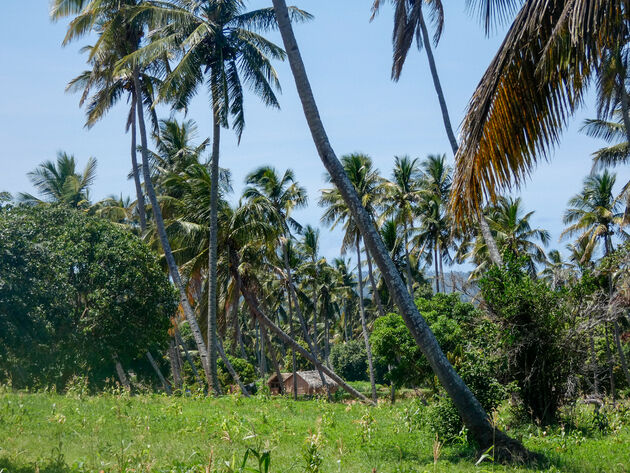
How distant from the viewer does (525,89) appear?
17.0 feet

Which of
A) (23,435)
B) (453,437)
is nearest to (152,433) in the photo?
(23,435)

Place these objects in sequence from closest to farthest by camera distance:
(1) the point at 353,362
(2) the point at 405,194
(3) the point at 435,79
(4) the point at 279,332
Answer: (3) the point at 435,79, (4) the point at 279,332, (2) the point at 405,194, (1) the point at 353,362

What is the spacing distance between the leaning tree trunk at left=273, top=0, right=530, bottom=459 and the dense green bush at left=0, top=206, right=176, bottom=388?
10234mm

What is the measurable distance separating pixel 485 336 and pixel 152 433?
282 inches

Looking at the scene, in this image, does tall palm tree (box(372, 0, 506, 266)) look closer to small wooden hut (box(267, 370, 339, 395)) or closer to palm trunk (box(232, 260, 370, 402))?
palm trunk (box(232, 260, 370, 402))

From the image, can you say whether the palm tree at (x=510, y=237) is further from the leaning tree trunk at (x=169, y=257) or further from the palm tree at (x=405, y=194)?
the leaning tree trunk at (x=169, y=257)

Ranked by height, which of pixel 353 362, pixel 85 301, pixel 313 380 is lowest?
pixel 313 380

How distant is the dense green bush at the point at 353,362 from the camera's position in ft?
176

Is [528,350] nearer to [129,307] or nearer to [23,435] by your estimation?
[23,435]

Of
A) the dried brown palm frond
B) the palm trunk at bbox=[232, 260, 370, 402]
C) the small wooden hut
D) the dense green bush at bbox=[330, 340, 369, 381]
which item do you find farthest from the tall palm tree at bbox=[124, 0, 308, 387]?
the dense green bush at bbox=[330, 340, 369, 381]

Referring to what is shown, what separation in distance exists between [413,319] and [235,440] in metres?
3.54

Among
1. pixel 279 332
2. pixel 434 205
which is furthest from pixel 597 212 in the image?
pixel 279 332

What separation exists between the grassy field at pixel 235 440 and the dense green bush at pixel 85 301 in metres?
4.57

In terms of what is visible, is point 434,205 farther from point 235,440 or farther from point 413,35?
point 235,440
